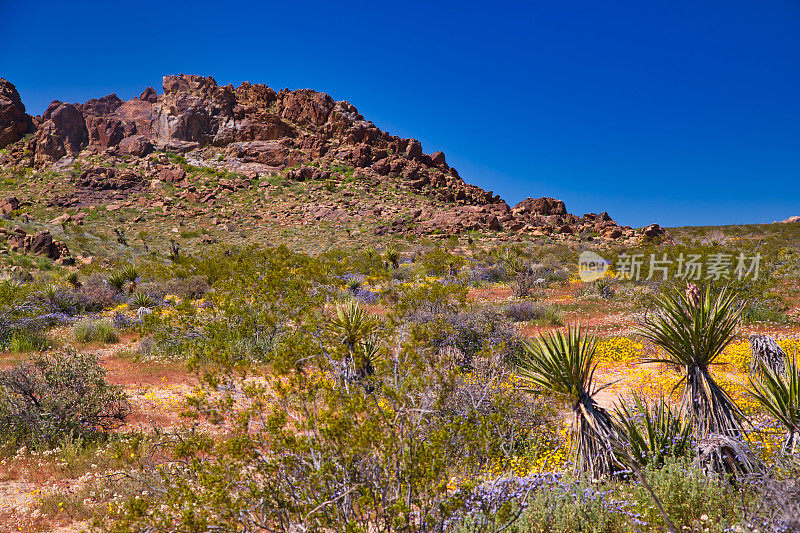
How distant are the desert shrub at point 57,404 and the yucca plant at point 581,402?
6.20 meters

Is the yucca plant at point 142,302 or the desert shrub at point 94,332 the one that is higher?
the yucca plant at point 142,302

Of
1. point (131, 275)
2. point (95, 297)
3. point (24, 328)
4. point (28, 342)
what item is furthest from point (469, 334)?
point (131, 275)

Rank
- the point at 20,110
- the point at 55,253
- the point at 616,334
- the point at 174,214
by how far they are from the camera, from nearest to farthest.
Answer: the point at 616,334, the point at 55,253, the point at 174,214, the point at 20,110

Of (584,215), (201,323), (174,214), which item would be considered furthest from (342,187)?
(201,323)

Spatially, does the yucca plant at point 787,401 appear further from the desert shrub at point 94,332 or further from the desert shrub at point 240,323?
the desert shrub at point 94,332

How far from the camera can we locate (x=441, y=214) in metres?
44.4

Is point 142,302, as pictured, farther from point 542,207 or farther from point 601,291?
point 542,207

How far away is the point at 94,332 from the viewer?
37.7 feet

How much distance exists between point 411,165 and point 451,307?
5189 cm

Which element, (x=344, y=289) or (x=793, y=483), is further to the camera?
(x=344, y=289)

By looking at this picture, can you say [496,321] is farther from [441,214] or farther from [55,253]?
[441,214]

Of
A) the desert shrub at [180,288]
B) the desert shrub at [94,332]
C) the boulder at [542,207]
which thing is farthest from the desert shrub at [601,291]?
the boulder at [542,207]

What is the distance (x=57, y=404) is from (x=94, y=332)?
675cm

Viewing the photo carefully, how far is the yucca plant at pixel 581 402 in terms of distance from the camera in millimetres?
4285
